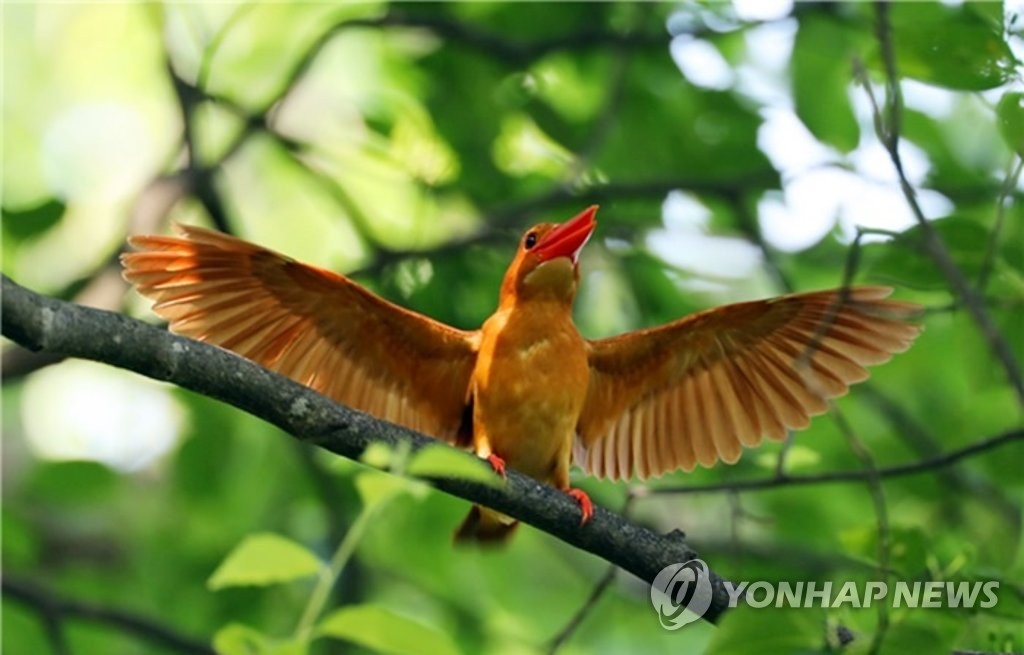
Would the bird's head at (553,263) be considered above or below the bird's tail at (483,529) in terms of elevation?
above

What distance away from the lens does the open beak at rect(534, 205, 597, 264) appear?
447 centimetres

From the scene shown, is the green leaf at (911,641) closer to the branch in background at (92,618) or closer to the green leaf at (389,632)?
the green leaf at (389,632)

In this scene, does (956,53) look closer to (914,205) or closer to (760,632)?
(914,205)

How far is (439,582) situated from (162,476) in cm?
184

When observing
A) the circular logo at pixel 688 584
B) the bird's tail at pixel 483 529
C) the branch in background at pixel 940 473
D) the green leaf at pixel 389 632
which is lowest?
the branch in background at pixel 940 473

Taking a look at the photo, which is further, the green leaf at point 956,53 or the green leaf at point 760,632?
the green leaf at point 956,53

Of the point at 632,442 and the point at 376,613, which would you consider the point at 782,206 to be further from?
the point at 376,613

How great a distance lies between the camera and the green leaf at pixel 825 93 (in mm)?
5293

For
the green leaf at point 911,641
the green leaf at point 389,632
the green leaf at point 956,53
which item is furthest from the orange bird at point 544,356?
the green leaf at point 389,632

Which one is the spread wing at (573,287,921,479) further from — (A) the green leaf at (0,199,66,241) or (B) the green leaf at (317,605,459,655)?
(B) the green leaf at (317,605,459,655)

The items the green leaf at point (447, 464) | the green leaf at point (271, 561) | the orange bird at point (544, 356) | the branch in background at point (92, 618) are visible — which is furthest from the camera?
the branch in background at point (92, 618)

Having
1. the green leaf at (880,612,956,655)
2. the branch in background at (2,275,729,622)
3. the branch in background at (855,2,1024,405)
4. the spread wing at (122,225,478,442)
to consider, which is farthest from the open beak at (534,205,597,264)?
the green leaf at (880,612,956,655)

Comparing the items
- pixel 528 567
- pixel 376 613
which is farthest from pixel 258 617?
pixel 376 613

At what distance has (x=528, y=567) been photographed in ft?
23.2
